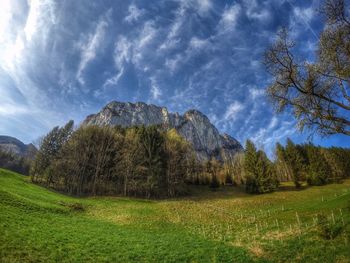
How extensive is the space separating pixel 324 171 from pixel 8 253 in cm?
7773

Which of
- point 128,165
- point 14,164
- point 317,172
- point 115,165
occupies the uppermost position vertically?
point 14,164

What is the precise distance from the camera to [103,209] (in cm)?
3203

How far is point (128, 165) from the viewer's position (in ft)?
166

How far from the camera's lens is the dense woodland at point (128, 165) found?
167 feet

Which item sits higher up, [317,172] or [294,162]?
[294,162]

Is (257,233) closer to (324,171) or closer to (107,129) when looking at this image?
(107,129)

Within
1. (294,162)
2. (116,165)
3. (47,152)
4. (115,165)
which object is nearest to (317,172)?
(294,162)

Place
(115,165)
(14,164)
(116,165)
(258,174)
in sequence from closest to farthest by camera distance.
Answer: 1. (116,165)
2. (115,165)
3. (258,174)
4. (14,164)

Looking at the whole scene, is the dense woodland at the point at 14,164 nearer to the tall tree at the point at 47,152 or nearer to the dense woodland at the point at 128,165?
the tall tree at the point at 47,152

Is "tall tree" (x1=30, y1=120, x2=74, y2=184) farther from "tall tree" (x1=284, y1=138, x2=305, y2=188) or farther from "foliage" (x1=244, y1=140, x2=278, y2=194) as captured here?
"tall tree" (x1=284, y1=138, x2=305, y2=188)

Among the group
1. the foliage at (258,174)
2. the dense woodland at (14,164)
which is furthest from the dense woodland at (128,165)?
the dense woodland at (14,164)

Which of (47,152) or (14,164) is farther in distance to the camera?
(14,164)

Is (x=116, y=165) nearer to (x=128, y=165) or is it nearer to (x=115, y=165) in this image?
(x=115, y=165)

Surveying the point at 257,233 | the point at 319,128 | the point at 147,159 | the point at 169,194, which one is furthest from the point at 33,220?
the point at 169,194
